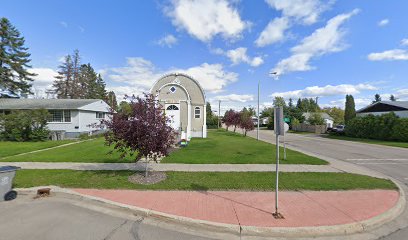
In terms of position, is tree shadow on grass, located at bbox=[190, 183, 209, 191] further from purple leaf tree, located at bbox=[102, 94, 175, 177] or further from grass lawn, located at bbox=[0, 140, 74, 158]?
grass lawn, located at bbox=[0, 140, 74, 158]

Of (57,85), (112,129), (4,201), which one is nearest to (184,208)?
(112,129)

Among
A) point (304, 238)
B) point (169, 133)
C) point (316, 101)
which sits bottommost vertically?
point (304, 238)

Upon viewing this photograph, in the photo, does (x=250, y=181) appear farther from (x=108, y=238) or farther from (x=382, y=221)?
(x=108, y=238)

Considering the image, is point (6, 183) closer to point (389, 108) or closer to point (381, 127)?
point (381, 127)

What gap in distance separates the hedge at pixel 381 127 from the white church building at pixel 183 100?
21526 millimetres

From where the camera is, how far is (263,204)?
562 centimetres

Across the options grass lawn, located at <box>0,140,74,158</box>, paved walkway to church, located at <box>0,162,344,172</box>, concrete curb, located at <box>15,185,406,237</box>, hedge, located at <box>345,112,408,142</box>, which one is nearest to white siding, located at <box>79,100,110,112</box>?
grass lawn, located at <box>0,140,74,158</box>

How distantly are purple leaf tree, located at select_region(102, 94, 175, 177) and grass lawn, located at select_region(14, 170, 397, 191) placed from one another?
113 cm

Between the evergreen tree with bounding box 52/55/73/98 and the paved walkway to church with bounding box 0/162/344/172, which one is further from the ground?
the evergreen tree with bounding box 52/55/73/98

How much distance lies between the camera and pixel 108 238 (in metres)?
4.09

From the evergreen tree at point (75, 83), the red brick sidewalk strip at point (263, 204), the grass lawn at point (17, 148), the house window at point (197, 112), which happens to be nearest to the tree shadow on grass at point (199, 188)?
the red brick sidewalk strip at point (263, 204)

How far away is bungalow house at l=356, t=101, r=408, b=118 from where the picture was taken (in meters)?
28.5

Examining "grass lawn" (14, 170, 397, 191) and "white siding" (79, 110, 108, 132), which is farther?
"white siding" (79, 110, 108, 132)

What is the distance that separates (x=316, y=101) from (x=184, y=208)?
94.8 metres
